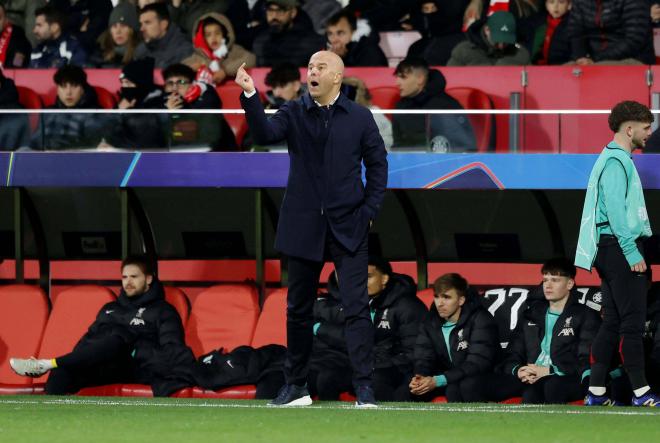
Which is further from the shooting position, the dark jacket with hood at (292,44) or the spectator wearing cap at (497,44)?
the dark jacket with hood at (292,44)

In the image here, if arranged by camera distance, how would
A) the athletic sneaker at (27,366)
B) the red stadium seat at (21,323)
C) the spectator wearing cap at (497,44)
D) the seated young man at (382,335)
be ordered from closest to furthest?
the seated young man at (382,335) < the athletic sneaker at (27,366) < the red stadium seat at (21,323) < the spectator wearing cap at (497,44)

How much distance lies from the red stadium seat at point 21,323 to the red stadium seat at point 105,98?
190cm

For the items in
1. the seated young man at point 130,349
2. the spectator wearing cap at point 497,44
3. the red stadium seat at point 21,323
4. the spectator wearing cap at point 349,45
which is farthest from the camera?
the spectator wearing cap at point 349,45

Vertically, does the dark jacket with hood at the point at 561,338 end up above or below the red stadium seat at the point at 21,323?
above

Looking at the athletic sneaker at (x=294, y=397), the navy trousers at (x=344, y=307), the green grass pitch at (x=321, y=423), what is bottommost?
the athletic sneaker at (x=294, y=397)

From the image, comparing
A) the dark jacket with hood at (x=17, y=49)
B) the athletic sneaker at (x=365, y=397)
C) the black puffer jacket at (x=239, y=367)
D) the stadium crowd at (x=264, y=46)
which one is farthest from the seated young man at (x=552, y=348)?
the dark jacket with hood at (x=17, y=49)

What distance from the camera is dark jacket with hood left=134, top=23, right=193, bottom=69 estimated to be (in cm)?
1396

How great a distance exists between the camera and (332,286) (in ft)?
36.1

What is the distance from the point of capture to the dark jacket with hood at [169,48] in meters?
14.0

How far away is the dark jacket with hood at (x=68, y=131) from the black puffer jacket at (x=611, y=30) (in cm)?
416

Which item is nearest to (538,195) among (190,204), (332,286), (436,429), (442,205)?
(442,205)

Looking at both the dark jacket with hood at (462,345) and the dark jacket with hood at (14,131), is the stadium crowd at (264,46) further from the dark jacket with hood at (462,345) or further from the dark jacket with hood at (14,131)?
the dark jacket with hood at (462,345)

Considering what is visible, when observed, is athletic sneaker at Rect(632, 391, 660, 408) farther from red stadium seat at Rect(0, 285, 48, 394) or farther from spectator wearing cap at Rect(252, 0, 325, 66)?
spectator wearing cap at Rect(252, 0, 325, 66)

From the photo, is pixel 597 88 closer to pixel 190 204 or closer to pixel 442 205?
pixel 442 205
